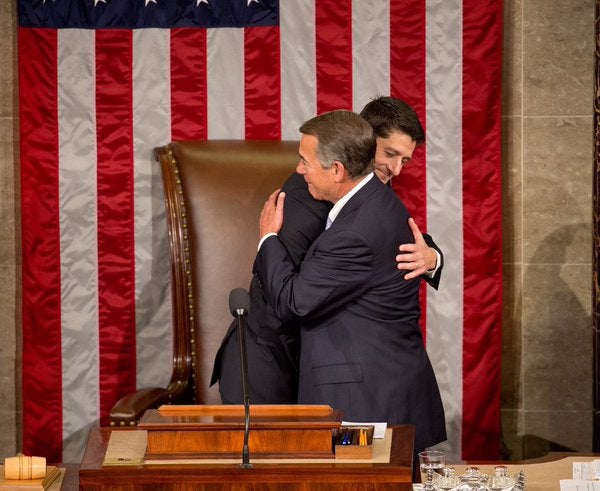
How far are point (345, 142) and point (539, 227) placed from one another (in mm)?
1669

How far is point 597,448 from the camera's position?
14.6ft

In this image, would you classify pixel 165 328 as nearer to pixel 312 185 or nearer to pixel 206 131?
pixel 206 131

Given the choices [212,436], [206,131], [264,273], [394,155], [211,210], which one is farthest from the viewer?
[206,131]

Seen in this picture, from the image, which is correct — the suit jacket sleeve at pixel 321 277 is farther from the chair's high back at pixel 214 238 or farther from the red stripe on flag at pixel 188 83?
the red stripe on flag at pixel 188 83

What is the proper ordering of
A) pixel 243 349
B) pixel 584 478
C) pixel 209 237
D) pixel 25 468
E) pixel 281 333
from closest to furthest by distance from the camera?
1. pixel 243 349
2. pixel 25 468
3. pixel 584 478
4. pixel 281 333
5. pixel 209 237

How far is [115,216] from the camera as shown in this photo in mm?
4656

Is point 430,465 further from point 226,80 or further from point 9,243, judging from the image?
point 9,243

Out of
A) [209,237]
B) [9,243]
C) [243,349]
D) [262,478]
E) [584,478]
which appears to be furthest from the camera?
[9,243]

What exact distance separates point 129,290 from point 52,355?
18.1 inches

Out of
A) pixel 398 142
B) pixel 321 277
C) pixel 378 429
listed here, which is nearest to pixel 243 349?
pixel 378 429

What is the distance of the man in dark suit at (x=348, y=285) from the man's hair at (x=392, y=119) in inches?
12.1

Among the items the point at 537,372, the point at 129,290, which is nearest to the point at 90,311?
the point at 129,290

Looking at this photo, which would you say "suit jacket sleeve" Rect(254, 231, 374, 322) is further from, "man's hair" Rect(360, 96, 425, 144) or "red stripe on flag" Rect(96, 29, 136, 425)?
"red stripe on flag" Rect(96, 29, 136, 425)

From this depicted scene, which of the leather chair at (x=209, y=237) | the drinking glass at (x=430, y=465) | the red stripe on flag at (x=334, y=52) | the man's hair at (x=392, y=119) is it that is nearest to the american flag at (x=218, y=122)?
the red stripe on flag at (x=334, y=52)
